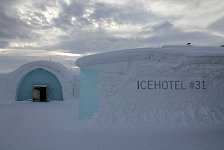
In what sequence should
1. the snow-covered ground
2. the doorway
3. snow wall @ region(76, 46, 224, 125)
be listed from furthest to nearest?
1. the doorway
2. snow wall @ region(76, 46, 224, 125)
3. the snow-covered ground

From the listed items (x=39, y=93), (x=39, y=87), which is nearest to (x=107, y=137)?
(x=39, y=87)

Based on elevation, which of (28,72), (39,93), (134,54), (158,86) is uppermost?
(134,54)

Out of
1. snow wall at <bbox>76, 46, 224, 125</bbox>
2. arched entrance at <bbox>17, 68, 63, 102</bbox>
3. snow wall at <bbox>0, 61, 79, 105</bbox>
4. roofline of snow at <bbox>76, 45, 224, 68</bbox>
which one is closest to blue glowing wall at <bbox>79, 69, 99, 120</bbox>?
snow wall at <bbox>76, 46, 224, 125</bbox>

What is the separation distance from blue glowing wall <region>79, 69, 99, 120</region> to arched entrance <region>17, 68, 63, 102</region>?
12782 millimetres

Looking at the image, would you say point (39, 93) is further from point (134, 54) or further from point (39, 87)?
point (134, 54)

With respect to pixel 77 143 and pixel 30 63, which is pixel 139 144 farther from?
pixel 30 63

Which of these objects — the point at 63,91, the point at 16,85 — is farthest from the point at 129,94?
the point at 16,85

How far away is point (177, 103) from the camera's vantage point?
905cm

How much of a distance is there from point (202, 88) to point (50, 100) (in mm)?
15891

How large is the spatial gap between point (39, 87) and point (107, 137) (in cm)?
1630

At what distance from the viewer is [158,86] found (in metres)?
9.15

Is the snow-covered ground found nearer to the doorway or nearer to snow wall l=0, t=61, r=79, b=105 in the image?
snow wall l=0, t=61, r=79, b=105

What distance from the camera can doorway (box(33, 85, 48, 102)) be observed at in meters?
22.5

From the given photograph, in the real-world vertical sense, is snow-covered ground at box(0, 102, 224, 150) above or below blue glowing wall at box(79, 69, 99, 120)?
below
